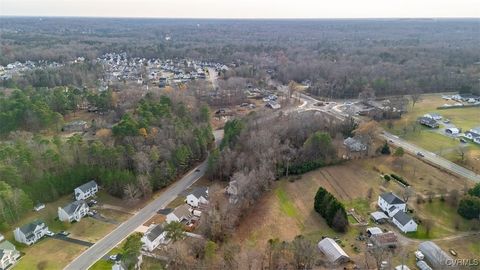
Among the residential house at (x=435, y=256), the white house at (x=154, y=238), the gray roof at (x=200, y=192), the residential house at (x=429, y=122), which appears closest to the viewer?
the residential house at (x=435, y=256)

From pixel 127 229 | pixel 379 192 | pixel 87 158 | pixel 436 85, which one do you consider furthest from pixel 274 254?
pixel 436 85

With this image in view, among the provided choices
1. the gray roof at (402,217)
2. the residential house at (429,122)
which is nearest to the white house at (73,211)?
the gray roof at (402,217)

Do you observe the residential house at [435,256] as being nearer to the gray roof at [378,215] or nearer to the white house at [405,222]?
the white house at [405,222]

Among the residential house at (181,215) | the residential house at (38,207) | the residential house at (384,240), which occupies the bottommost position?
the residential house at (38,207)

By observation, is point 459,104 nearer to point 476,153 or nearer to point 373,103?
point 373,103

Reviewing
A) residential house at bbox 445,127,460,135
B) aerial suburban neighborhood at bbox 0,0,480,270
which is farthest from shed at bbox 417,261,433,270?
residential house at bbox 445,127,460,135

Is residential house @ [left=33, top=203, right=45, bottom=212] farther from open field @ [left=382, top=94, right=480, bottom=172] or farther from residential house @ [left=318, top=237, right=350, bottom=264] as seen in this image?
open field @ [left=382, top=94, right=480, bottom=172]

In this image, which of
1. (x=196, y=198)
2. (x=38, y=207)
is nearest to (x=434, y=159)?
Result: (x=196, y=198)
